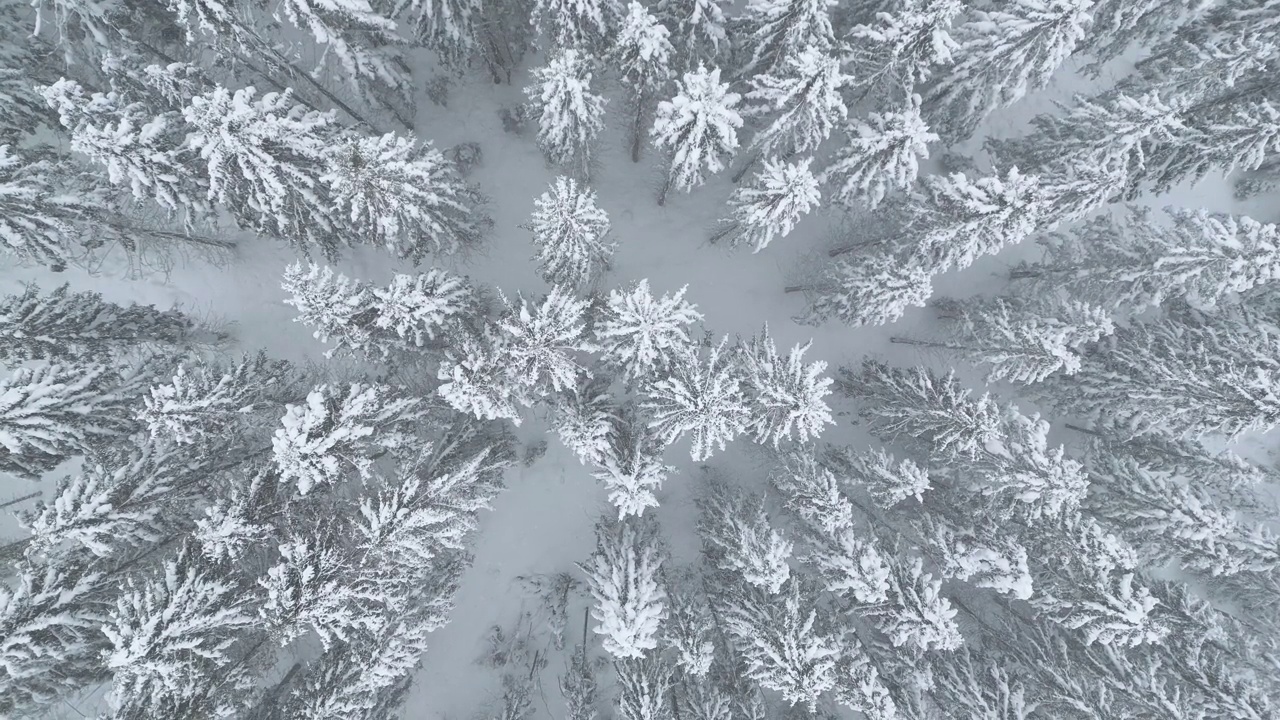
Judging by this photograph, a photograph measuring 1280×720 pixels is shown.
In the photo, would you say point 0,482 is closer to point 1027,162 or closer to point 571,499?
point 571,499

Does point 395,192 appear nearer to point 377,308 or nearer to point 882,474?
point 377,308

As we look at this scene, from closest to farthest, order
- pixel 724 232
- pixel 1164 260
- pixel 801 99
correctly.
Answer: pixel 801 99 → pixel 1164 260 → pixel 724 232

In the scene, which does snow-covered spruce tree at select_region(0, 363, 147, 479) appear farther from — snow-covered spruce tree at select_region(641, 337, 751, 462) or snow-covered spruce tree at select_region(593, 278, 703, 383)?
snow-covered spruce tree at select_region(641, 337, 751, 462)

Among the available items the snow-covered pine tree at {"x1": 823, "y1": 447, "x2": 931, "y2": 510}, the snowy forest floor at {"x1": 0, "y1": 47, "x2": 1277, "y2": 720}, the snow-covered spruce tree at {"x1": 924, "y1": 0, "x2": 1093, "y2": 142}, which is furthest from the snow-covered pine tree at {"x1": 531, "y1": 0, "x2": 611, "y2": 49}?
the snow-covered pine tree at {"x1": 823, "y1": 447, "x2": 931, "y2": 510}

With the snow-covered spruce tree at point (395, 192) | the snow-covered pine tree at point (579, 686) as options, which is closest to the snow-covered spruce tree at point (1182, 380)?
the snow-covered pine tree at point (579, 686)

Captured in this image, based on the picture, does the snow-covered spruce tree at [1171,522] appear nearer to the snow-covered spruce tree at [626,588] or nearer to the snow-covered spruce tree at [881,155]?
the snow-covered spruce tree at [881,155]

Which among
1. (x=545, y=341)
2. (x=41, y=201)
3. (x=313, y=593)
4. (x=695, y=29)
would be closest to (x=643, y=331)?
(x=545, y=341)
